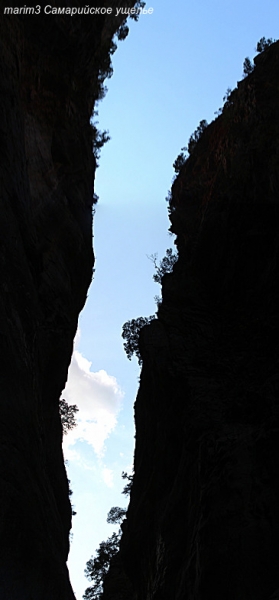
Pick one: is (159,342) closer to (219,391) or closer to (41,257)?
(219,391)

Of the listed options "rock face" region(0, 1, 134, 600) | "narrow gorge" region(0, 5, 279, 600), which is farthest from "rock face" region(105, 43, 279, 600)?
"rock face" region(0, 1, 134, 600)

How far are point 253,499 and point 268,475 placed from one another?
0.87 m

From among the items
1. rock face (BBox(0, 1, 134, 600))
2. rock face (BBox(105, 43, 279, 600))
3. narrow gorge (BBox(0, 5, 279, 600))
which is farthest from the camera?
Result: rock face (BBox(105, 43, 279, 600))

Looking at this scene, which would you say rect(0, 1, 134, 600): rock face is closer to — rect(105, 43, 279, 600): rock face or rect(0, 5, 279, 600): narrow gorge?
rect(0, 5, 279, 600): narrow gorge

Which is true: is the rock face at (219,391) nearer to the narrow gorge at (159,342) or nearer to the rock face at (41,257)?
the narrow gorge at (159,342)

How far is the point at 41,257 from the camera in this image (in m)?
14.7

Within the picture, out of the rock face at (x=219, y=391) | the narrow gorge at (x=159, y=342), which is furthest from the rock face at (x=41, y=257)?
the rock face at (x=219, y=391)

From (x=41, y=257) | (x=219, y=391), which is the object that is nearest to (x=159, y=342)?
(x=219, y=391)

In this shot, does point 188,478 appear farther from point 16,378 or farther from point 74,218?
point 74,218

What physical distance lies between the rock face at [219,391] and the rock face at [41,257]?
384cm

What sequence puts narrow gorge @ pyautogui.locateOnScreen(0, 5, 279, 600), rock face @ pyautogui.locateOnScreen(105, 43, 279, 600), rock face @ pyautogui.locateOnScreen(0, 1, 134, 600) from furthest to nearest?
rock face @ pyautogui.locateOnScreen(105, 43, 279, 600) → narrow gorge @ pyautogui.locateOnScreen(0, 5, 279, 600) → rock face @ pyautogui.locateOnScreen(0, 1, 134, 600)

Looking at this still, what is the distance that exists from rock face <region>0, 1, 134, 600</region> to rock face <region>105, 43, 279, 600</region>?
384 cm

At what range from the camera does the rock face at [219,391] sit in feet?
40.7

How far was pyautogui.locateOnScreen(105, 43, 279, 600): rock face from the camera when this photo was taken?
12414mm
